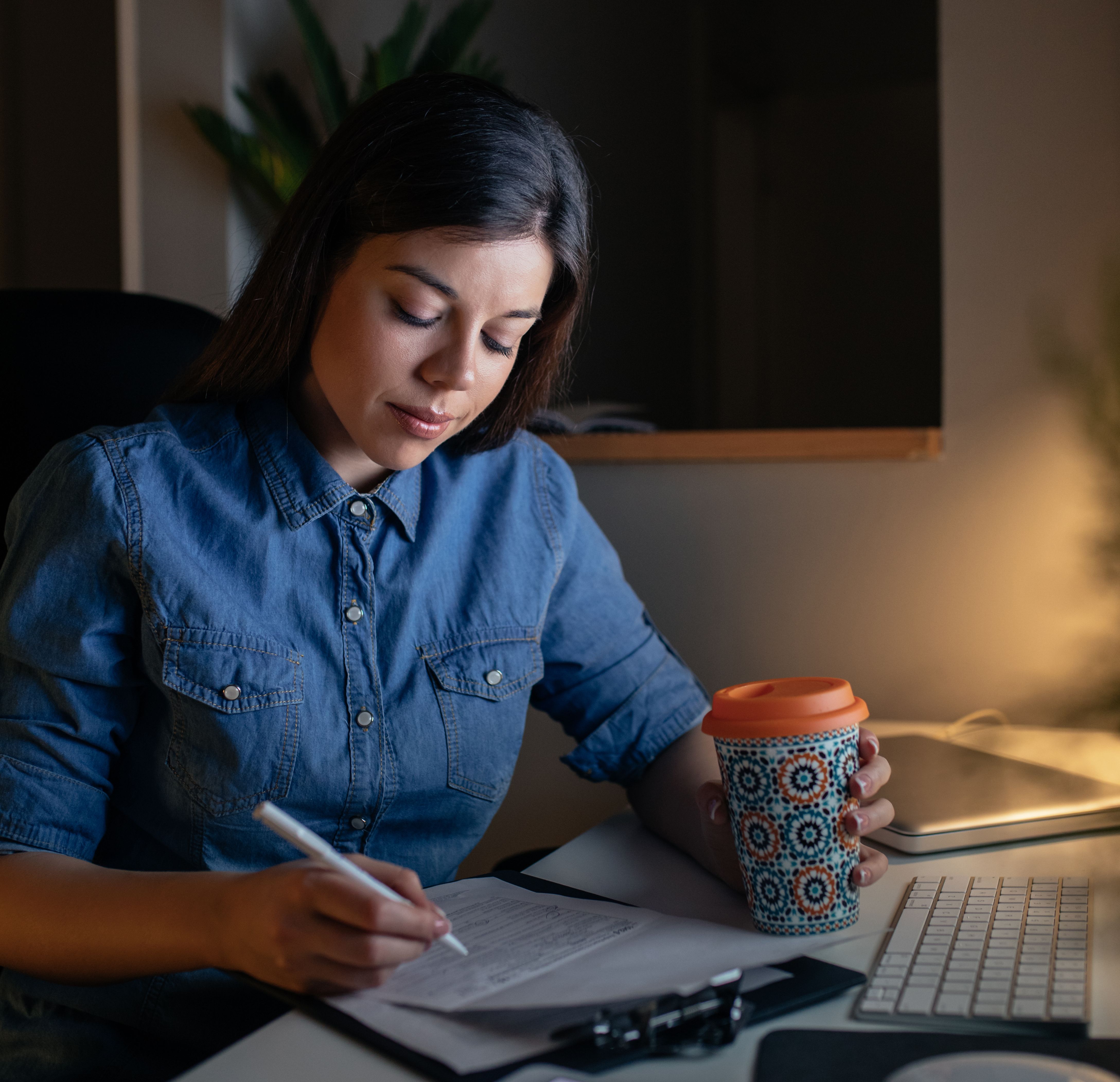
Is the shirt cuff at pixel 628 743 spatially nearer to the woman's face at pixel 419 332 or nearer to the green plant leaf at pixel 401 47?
the woman's face at pixel 419 332

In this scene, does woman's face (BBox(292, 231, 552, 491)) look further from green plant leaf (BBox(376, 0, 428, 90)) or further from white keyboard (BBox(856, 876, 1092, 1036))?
green plant leaf (BBox(376, 0, 428, 90))

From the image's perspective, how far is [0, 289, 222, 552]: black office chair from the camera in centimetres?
104

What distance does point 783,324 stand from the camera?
6.72 feet

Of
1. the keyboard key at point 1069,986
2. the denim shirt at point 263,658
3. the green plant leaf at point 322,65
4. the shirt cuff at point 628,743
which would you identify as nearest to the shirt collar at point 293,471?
the denim shirt at point 263,658

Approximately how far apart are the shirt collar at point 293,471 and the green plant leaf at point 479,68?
1023 millimetres

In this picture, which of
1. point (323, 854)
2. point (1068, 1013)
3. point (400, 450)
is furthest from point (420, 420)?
point (1068, 1013)

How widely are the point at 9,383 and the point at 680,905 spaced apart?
0.81 metres

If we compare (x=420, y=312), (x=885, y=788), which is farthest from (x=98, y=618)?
(x=885, y=788)

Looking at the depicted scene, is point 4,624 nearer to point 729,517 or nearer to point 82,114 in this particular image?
point 729,517

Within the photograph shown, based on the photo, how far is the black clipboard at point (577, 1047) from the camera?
51 cm

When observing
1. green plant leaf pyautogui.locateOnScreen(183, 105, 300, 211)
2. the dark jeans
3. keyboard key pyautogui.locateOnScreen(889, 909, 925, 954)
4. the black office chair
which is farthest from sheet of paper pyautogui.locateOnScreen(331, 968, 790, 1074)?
green plant leaf pyautogui.locateOnScreen(183, 105, 300, 211)

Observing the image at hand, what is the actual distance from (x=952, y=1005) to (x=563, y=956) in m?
0.21

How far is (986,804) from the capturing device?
35.6 inches

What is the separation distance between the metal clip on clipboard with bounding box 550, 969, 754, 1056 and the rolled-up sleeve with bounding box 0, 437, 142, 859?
44 centimetres
